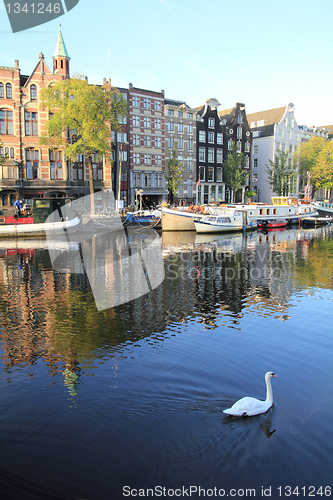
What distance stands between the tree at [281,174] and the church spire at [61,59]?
40.2 metres

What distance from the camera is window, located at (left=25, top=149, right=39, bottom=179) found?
166 ft

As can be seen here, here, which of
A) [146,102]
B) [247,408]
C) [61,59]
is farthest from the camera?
[146,102]

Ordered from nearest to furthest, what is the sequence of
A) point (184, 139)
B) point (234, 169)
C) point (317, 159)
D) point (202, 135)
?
point (184, 139) < point (202, 135) < point (234, 169) < point (317, 159)

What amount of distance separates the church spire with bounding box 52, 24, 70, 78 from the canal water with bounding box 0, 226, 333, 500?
4232 cm

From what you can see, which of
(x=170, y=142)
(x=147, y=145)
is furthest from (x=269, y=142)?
(x=147, y=145)

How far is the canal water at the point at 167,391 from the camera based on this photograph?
6277 mm

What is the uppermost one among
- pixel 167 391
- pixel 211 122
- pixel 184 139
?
pixel 211 122

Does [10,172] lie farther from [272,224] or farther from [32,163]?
[272,224]

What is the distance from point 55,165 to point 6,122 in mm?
7766

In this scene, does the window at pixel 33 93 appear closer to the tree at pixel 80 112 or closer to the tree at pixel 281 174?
the tree at pixel 80 112

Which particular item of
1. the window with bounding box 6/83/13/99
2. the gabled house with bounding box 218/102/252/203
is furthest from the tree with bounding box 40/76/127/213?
the gabled house with bounding box 218/102/252/203

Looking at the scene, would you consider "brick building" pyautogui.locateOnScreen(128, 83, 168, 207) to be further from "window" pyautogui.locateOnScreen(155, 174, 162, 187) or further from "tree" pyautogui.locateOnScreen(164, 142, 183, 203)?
"tree" pyautogui.locateOnScreen(164, 142, 183, 203)

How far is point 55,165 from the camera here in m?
52.2

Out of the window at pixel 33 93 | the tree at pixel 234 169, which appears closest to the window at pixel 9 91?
the window at pixel 33 93
